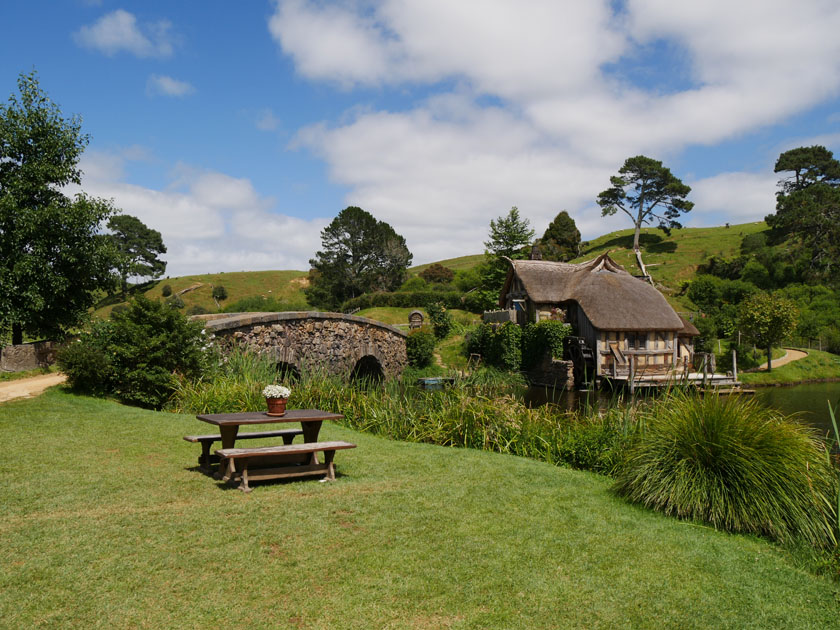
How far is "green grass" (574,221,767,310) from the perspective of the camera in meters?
51.1

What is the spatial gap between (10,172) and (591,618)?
1796 centimetres

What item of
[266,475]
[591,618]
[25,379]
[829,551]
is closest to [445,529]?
[591,618]

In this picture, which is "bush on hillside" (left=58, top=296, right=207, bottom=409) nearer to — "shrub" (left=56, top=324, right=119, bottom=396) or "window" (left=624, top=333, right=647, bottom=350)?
"shrub" (left=56, top=324, right=119, bottom=396)

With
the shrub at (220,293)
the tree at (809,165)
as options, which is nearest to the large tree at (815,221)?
the tree at (809,165)

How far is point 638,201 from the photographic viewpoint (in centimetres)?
6203

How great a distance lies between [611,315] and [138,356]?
2264 centimetres

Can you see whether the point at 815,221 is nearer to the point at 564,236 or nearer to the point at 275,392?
the point at 564,236

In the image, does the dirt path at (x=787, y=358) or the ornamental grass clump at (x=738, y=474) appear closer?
the ornamental grass clump at (x=738, y=474)

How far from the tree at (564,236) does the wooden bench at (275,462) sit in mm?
58238

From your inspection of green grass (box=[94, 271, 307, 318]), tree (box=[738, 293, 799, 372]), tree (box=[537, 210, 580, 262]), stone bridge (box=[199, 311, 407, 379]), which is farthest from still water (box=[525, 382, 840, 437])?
green grass (box=[94, 271, 307, 318])

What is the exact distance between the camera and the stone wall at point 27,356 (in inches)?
561

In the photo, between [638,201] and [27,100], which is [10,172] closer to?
[27,100]

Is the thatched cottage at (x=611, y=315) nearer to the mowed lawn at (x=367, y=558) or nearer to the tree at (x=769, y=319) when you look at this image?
the tree at (x=769, y=319)

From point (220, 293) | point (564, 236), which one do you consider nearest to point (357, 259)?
point (220, 293)
